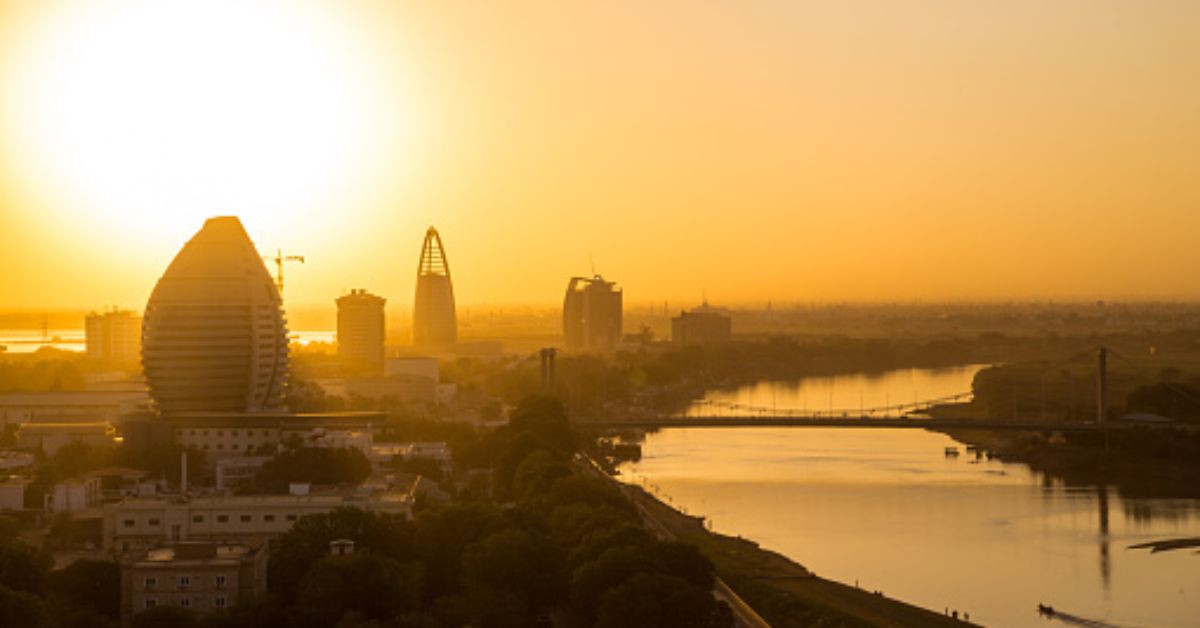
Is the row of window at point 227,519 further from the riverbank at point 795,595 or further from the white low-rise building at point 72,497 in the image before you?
the riverbank at point 795,595

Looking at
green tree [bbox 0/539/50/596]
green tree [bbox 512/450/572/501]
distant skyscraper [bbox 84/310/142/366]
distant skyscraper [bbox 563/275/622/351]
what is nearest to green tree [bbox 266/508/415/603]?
green tree [bbox 0/539/50/596]

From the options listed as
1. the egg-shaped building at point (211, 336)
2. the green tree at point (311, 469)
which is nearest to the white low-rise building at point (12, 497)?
the green tree at point (311, 469)

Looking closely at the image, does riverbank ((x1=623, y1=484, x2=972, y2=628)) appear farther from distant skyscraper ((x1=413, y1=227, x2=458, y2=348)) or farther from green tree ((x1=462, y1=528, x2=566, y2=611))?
distant skyscraper ((x1=413, y1=227, x2=458, y2=348))

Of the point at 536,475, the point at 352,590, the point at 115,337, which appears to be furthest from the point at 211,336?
the point at 115,337

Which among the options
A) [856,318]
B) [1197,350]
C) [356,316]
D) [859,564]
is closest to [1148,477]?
[859,564]

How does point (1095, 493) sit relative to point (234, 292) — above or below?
below

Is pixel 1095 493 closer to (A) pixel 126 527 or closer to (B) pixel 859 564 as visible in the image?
(B) pixel 859 564
